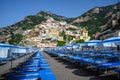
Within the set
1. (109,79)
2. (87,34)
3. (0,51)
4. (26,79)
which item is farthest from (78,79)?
(87,34)

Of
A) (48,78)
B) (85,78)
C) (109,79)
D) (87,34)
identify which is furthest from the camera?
(87,34)

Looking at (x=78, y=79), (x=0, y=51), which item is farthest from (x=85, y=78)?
(x=0, y=51)

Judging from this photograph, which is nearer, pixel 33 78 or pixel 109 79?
pixel 33 78

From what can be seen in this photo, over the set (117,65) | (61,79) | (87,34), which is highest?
(87,34)

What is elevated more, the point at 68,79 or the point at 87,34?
the point at 87,34

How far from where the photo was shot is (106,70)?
15.0 m

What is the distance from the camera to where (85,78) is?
12883 mm

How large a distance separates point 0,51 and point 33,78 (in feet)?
46.9

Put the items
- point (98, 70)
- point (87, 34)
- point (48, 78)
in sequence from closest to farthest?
1. point (48, 78)
2. point (98, 70)
3. point (87, 34)

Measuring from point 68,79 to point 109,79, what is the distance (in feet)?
7.88

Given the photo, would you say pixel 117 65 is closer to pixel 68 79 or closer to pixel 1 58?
pixel 68 79

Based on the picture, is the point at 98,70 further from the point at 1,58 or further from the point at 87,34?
the point at 87,34

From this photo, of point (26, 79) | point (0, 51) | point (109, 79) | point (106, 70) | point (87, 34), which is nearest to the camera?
point (26, 79)

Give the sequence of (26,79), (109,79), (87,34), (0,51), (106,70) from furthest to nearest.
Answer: (87,34) < (0,51) < (106,70) < (109,79) < (26,79)
